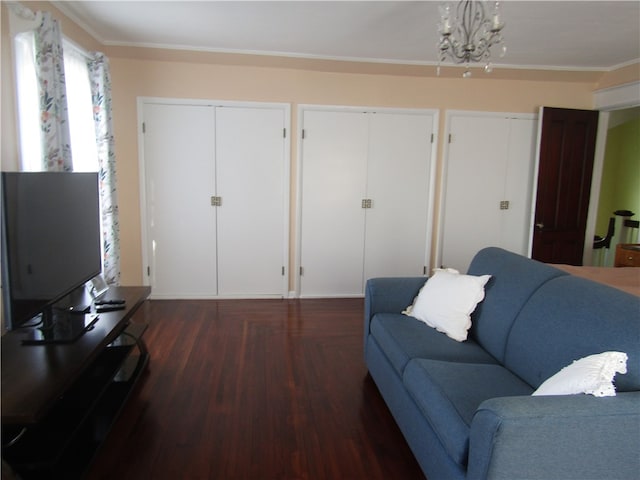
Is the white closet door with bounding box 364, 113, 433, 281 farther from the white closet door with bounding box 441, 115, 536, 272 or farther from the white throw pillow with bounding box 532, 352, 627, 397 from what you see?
the white throw pillow with bounding box 532, 352, 627, 397

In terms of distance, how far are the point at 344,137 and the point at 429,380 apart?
2.99 meters

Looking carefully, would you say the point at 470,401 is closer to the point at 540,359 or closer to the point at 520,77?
the point at 540,359

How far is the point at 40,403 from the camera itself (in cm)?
143

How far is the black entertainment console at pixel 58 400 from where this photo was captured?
58.6 inches

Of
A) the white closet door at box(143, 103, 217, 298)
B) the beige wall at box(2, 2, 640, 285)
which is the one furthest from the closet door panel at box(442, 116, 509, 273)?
the white closet door at box(143, 103, 217, 298)

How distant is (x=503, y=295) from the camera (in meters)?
2.21

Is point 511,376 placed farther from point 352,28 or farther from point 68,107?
point 68,107

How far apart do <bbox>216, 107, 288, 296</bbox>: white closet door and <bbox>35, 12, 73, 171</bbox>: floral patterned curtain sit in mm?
1644

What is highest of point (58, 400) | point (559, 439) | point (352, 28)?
point (352, 28)

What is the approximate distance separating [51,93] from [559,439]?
9.79 feet

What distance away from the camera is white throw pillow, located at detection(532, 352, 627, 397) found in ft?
4.35

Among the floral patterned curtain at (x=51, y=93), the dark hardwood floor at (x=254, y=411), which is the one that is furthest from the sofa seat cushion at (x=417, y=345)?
the floral patterned curtain at (x=51, y=93)

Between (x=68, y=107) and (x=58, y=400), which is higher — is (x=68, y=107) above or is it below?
above

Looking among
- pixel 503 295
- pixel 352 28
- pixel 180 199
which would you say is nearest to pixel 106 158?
pixel 180 199
